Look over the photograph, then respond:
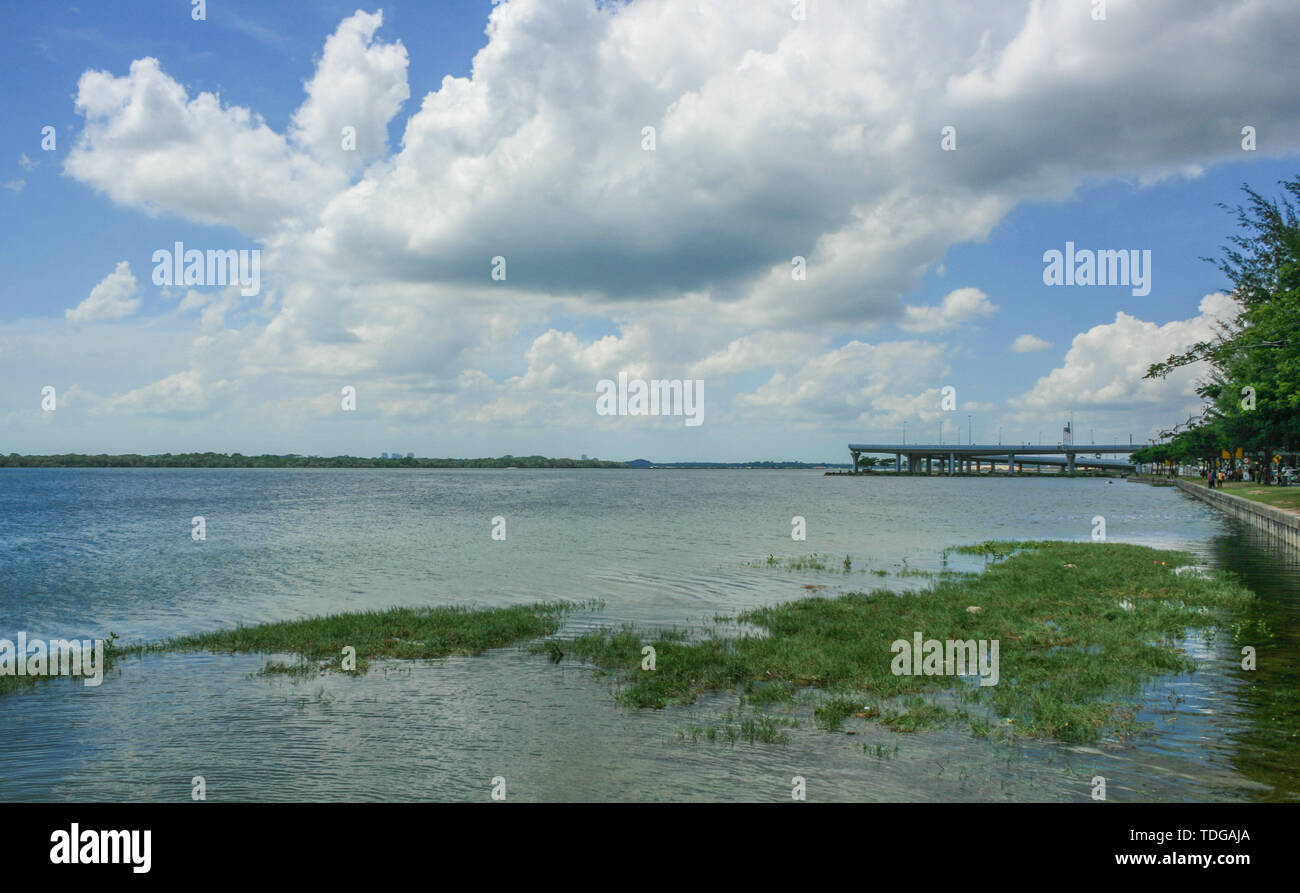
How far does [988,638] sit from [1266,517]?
50005mm

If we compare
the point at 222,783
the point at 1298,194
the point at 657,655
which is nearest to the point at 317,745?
the point at 222,783

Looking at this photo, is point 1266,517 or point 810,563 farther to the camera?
point 1266,517

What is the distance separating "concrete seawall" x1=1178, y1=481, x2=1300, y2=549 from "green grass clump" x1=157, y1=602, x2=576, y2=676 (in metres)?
44.9

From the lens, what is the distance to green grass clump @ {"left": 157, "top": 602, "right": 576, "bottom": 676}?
70.0 feet

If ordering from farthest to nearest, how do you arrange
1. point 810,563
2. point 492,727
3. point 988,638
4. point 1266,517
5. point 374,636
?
point 1266,517 < point 810,563 < point 374,636 < point 988,638 < point 492,727

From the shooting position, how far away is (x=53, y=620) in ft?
90.9

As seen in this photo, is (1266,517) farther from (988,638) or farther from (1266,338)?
(988,638)

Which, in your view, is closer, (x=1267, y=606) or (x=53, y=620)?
(x=1267, y=606)

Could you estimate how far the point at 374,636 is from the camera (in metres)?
22.8

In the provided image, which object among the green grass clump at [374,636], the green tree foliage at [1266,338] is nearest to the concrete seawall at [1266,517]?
the green tree foliage at [1266,338]

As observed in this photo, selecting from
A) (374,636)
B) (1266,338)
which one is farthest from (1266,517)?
(374,636)
